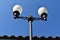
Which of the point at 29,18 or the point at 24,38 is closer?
the point at 29,18

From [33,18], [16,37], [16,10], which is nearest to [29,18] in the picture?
[33,18]

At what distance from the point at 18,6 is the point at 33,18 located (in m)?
0.55

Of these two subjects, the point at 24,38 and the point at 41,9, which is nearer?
the point at 41,9

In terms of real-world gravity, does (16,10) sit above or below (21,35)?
above

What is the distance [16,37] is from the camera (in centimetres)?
809

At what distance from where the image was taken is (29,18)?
4.95 m

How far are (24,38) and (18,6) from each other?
3.13 m

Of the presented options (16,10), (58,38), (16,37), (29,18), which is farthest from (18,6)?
(58,38)

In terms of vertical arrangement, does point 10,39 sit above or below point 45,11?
below

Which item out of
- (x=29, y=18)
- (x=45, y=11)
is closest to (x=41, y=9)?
(x=45, y=11)

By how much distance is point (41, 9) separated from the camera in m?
5.24

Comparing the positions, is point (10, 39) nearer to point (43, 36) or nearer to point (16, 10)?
point (43, 36)

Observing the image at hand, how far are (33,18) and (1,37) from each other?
3398mm

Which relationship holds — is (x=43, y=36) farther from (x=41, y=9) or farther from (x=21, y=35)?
(x=41, y=9)
